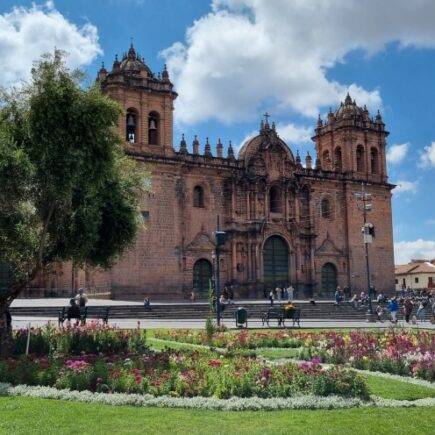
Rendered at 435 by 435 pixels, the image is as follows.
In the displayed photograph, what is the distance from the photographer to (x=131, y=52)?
40.3 meters

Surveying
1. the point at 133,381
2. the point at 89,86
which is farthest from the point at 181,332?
the point at 133,381

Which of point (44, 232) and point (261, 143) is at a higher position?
point (261, 143)

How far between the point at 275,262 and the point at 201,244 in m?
5.99

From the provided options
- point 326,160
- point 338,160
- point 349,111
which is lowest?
point 338,160

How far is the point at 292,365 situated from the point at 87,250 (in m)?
7.07

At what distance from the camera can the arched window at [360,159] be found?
48.0 m

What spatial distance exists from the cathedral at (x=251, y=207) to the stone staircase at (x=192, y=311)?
4453mm

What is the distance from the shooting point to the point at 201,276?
39.4 meters

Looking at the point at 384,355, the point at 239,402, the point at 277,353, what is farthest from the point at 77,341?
the point at 384,355

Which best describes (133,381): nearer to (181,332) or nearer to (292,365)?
(292,365)

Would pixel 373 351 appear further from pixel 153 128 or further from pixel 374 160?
pixel 374 160

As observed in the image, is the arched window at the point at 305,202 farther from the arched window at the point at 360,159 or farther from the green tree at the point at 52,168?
the green tree at the point at 52,168

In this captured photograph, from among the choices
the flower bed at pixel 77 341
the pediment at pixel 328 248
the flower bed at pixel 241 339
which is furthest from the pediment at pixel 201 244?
the flower bed at pixel 77 341

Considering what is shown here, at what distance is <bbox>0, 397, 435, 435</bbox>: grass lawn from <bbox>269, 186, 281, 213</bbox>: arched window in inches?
1381
